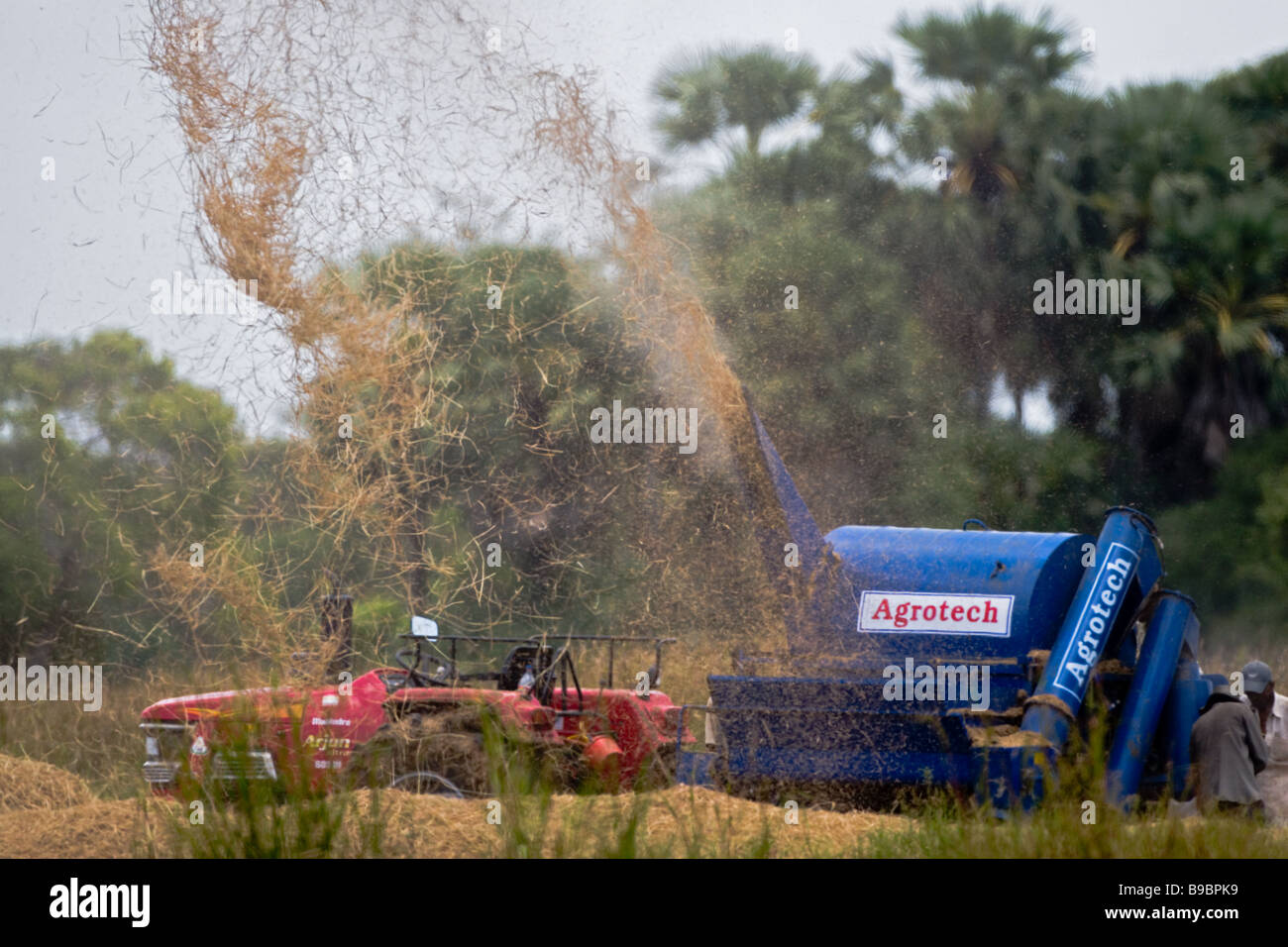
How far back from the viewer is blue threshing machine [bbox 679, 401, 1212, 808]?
6871 millimetres

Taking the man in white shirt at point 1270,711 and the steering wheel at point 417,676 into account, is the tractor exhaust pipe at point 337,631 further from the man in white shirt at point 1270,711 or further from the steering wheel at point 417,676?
the man in white shirt at point 1270,711

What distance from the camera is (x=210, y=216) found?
712 cm

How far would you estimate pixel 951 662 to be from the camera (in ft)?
23.6

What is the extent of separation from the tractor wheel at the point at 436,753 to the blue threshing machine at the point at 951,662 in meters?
1.26

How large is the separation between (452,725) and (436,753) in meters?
0.18

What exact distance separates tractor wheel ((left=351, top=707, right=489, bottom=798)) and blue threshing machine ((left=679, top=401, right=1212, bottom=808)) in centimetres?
126
